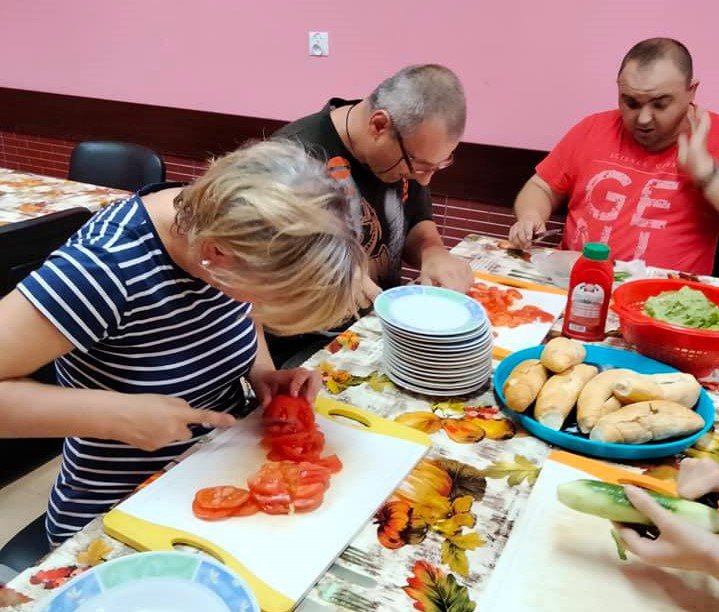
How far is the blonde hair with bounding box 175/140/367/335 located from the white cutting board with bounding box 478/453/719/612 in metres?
0.37

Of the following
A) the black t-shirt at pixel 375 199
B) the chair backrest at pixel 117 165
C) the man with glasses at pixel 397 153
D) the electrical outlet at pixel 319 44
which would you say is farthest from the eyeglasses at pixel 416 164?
the electrical outlet at pixel 319 44

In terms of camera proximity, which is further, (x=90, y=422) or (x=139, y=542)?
(x=90, y=422)

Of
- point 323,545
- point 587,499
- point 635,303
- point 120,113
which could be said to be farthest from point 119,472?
point 120,113

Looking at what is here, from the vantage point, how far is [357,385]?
1215 mm

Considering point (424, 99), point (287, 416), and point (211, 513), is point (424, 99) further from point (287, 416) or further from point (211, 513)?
point (211, 513)

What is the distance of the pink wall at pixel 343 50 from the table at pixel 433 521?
5.70 ft

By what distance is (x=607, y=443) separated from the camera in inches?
39.9

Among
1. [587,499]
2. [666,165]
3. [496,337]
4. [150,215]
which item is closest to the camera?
[587,499]

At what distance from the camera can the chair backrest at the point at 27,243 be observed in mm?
1399

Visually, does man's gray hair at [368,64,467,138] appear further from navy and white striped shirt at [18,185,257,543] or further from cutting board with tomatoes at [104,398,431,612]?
cutting board with tomatoes at [104,398,431,612]

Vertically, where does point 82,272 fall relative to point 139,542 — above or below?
above

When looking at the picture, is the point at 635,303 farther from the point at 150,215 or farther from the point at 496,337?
the point at 150,215

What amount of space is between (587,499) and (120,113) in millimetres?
3600

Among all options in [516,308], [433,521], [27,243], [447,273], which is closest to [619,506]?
[433,521]
